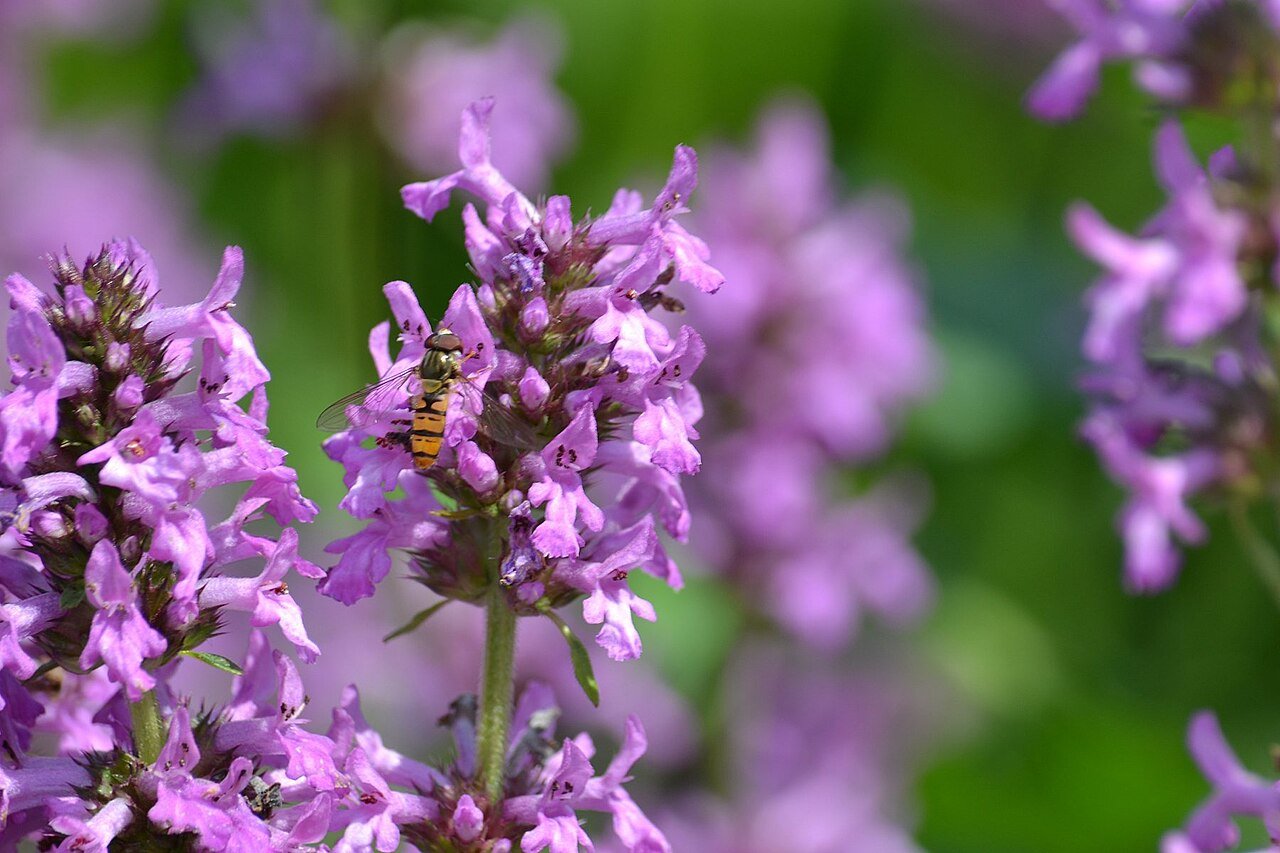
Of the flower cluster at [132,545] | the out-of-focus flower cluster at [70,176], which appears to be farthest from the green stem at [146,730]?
the out-of-focus flower cluster at [70,176]

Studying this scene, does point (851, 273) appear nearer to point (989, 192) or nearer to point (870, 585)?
point (870, 585)

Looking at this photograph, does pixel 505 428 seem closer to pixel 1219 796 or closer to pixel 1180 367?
pixel 1219 796

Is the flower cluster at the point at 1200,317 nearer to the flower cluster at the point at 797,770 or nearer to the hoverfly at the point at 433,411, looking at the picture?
the hoverfly at the point at 433,411

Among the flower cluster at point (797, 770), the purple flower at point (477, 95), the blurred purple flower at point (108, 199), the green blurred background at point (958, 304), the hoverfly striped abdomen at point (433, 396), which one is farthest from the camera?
the blurred purple flower at point (108, 199)

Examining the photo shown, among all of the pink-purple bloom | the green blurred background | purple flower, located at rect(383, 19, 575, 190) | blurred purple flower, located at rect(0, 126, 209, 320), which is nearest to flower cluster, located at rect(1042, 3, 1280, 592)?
the pink-purple bloom

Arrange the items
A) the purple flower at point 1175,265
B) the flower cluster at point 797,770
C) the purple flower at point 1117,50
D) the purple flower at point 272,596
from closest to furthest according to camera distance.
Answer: the purple flower at point 272,596 → the purple flower at point 1175,265 → the purple flower at point 1117,50 → the flower cluster at point 797,770

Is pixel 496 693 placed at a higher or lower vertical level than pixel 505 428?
lower

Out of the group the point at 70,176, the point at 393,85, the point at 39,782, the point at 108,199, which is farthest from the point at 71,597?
the point at 108,199

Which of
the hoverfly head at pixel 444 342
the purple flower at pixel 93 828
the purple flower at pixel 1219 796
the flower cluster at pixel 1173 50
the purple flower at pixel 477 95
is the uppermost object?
the purple flower at pixel 477 95
